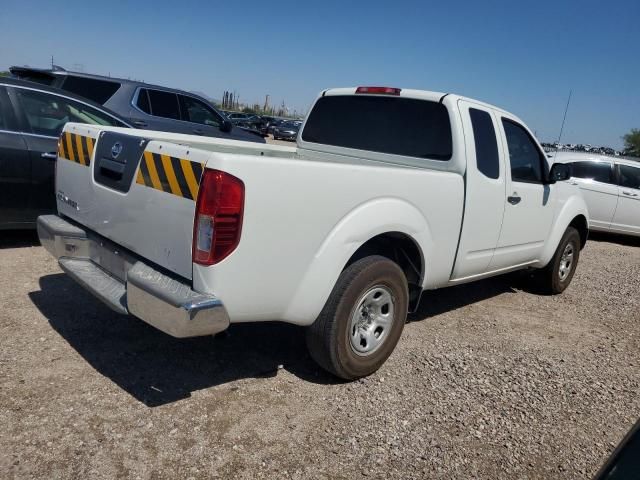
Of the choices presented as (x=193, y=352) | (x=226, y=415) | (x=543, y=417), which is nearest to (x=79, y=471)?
(x=226, y=415)

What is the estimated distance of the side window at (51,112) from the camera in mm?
5180

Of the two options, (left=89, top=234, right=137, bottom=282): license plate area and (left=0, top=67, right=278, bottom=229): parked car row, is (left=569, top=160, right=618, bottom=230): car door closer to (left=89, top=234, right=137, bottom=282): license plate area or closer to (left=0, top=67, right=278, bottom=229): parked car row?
(left=0, top=67, right=278, bottom=229): parked car row

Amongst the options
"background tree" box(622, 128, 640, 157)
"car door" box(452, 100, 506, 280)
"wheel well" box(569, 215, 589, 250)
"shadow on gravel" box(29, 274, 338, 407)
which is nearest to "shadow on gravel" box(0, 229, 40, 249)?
"shadow on gravel" box(29, 274, 338, 407)

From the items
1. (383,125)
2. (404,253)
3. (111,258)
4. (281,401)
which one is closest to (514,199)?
(383,125)

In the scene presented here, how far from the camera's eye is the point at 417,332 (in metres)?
4.44

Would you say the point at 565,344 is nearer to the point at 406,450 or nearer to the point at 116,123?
the point at 406,450

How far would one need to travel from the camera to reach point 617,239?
1132cm

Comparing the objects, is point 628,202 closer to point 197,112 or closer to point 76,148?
point 197,112

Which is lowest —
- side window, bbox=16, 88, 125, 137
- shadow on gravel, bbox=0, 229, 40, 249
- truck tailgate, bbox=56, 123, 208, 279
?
shadow on gravel, bbox=0, 229, 40, 249

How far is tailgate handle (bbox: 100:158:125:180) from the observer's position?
3047mm

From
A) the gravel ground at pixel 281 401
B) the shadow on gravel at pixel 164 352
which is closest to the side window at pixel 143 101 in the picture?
the gravel ground at pixel 281 401

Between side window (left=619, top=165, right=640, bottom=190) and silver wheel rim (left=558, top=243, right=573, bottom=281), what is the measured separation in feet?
17.3

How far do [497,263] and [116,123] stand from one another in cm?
427

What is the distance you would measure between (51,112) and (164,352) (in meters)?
3.25
